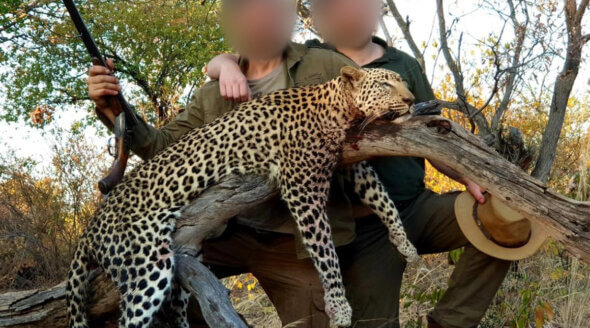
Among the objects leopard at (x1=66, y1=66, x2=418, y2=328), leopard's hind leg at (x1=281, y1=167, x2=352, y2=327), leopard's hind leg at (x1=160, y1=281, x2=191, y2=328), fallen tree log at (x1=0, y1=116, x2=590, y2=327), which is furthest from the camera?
leopard's hind leg at (x1=160, y1=281, x2=191, y2=328)

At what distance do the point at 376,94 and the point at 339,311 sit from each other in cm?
123

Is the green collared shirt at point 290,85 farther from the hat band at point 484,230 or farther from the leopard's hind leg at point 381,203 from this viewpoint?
the hat band at point 484,230

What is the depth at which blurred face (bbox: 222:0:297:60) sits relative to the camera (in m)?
4.41

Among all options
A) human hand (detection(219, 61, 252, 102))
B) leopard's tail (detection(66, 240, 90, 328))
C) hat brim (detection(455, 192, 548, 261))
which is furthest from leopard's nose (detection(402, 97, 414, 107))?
leopard's tail (detection(66, 240, 90, 328))

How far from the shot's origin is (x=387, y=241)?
4.62 meters

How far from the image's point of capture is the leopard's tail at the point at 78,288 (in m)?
3.94

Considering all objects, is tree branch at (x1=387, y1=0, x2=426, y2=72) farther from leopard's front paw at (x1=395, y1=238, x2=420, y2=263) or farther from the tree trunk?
leopard's front paw at (x1=395, y1=238, x2=420, y2=263)

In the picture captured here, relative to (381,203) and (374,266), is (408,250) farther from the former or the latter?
(374,266)

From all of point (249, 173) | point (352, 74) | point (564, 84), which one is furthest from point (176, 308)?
point (564, 84)

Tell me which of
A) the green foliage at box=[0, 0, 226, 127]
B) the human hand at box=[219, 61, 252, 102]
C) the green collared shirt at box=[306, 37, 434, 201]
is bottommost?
the green collared shirt at box=[306, 37, 434, 201]

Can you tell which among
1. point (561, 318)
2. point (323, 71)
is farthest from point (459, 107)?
point (323, 71)

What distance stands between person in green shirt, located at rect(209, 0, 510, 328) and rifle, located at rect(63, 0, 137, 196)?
0.66m

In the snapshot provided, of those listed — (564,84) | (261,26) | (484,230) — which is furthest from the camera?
(564,84)

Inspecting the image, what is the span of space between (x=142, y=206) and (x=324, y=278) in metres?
1.10
